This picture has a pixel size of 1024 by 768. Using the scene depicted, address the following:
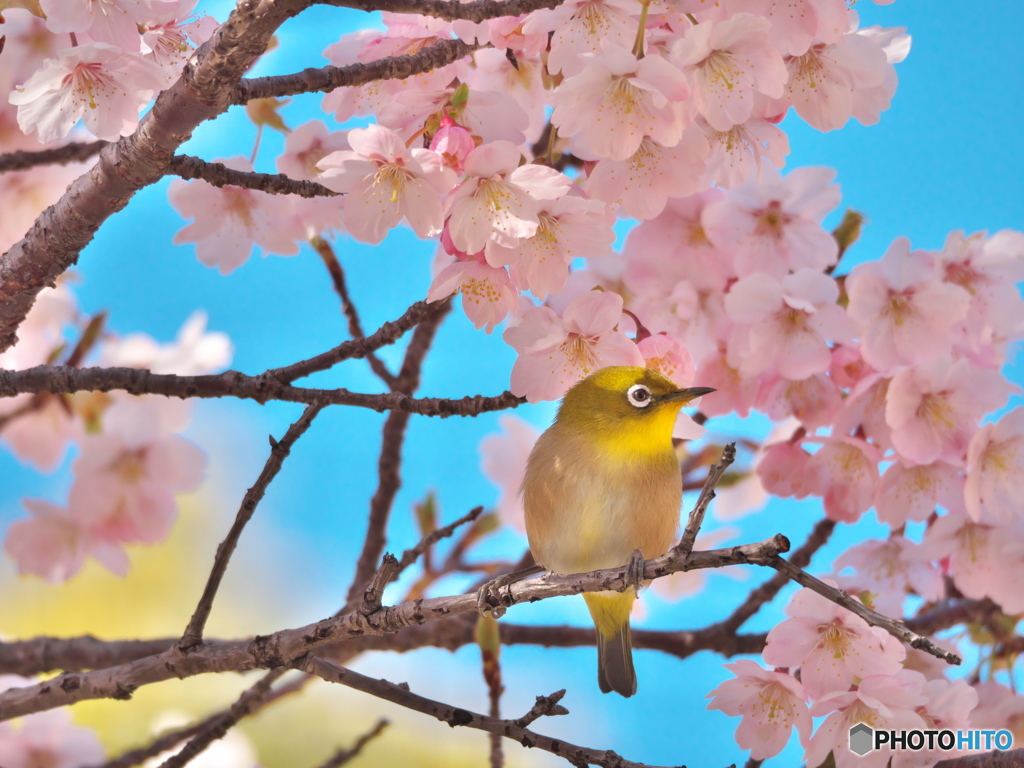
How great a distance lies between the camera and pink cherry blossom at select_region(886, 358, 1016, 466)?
1.56 metres

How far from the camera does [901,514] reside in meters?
1.66

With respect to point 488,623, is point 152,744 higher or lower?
lower

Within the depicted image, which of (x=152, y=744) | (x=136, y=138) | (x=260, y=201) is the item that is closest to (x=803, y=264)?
(x=260, y=201)

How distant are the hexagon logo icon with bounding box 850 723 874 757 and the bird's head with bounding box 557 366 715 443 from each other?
18.4 inches

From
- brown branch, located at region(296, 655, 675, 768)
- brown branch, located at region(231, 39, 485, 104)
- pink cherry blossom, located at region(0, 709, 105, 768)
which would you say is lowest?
pink cherry blossom, located at region(0, 709, 105, 768)

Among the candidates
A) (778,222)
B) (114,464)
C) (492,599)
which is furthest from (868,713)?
(114,464)

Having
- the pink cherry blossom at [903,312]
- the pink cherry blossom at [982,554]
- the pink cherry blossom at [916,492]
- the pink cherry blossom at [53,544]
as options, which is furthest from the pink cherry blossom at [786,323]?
the pink cherry blossom at [53,544]

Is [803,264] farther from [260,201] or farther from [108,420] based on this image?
[108,420]

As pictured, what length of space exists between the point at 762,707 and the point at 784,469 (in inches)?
22.4

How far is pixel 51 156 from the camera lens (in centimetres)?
154

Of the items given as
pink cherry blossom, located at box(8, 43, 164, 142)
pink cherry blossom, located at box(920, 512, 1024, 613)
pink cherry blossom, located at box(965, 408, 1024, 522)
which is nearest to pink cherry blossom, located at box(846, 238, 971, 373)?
pink cherry blossom, located at box(965, 408, 1024, 522)

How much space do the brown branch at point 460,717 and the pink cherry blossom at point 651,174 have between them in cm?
69

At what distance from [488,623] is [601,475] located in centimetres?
28

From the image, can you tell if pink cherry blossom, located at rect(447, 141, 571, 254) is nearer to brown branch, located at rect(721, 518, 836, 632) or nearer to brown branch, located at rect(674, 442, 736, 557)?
brown branch, located at rect(674, 442, 736, 557)
